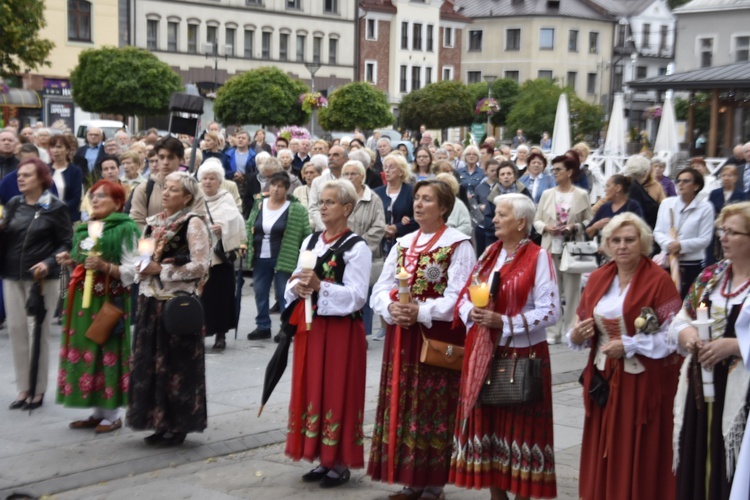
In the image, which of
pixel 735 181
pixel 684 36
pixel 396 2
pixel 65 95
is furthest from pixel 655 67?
pixel 735 181

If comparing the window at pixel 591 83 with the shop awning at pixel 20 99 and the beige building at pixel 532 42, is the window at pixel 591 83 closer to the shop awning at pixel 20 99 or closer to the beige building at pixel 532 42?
the beige building at pixel 532 42

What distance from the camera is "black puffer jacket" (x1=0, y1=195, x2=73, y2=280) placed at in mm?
8938

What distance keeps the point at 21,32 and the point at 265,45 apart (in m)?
33.9

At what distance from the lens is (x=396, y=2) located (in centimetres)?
7538

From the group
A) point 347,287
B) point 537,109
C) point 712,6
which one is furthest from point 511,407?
point 712,6

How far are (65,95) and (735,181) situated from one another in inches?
1747

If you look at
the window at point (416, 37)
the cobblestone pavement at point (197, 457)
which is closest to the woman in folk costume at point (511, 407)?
the cobblestone pavement at point (197, 457)

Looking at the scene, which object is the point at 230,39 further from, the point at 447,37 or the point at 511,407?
the point at 511,407

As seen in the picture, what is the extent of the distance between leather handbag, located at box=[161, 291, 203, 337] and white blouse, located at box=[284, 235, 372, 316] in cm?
81

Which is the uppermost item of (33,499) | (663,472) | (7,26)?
(7,26)

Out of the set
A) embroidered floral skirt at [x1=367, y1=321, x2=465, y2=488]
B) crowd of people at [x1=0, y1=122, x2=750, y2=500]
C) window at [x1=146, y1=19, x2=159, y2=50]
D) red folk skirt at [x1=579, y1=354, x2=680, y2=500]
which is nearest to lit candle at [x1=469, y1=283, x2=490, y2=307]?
crowd of people at [x1=0, y1=122, x2=750, y2=500]

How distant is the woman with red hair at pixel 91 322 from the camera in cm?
826

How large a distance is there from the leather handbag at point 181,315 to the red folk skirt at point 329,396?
94 cm

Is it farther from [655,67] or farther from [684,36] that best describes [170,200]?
[655,67]
